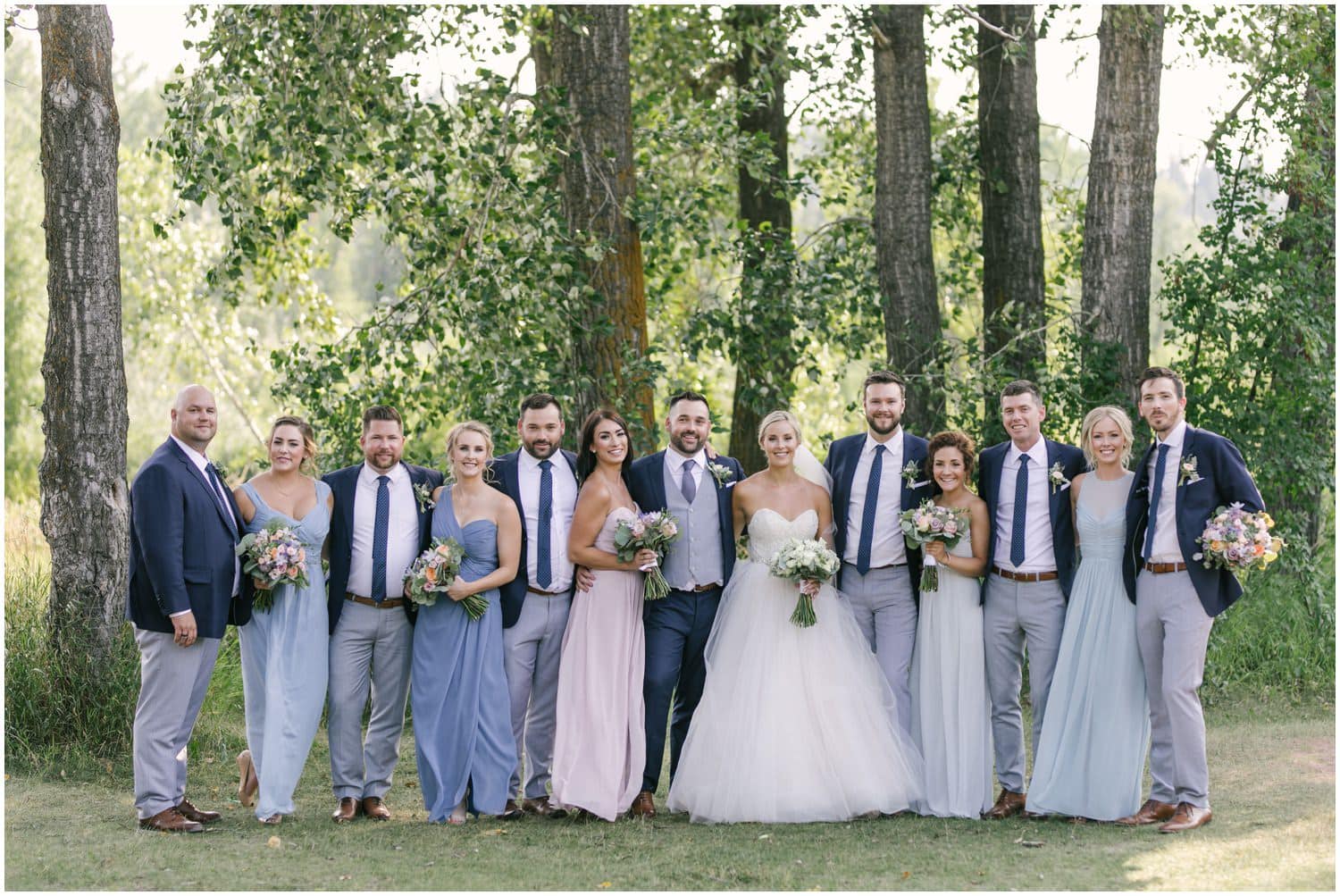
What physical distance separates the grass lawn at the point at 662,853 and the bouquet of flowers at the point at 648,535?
4.08 feet

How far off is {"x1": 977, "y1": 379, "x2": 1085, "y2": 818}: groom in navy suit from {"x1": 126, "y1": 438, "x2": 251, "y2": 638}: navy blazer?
11.9ft

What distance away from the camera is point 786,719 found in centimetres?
668

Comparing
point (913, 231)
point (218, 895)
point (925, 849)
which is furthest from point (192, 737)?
point (913, 231)

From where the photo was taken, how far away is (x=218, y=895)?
5391mm

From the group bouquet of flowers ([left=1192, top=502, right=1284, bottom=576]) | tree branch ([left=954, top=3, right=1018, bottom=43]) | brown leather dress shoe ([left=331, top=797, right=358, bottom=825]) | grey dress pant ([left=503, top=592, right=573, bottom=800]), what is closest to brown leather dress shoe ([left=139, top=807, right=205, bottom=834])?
brown leather dress shoe ([left=331, top=797, right=358, bottom=825])

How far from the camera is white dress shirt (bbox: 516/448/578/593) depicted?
273 inches

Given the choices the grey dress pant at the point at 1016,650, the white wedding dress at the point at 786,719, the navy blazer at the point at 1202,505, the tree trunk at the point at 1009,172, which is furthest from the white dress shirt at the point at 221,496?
the tree trunk at the point at 1009,172

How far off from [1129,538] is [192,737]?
211 inches

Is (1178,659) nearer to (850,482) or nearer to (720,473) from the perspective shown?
(850,482)

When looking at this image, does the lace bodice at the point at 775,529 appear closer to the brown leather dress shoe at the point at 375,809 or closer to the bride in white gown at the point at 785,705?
the bride in white gown at the point at 785,705

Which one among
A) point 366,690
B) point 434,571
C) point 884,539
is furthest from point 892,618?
point 366,690

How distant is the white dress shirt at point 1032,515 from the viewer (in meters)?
6.82

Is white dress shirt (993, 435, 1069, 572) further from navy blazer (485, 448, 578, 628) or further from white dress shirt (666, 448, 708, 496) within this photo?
navy blazer (485, 448, 578, 628)

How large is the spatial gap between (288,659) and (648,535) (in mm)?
1778
